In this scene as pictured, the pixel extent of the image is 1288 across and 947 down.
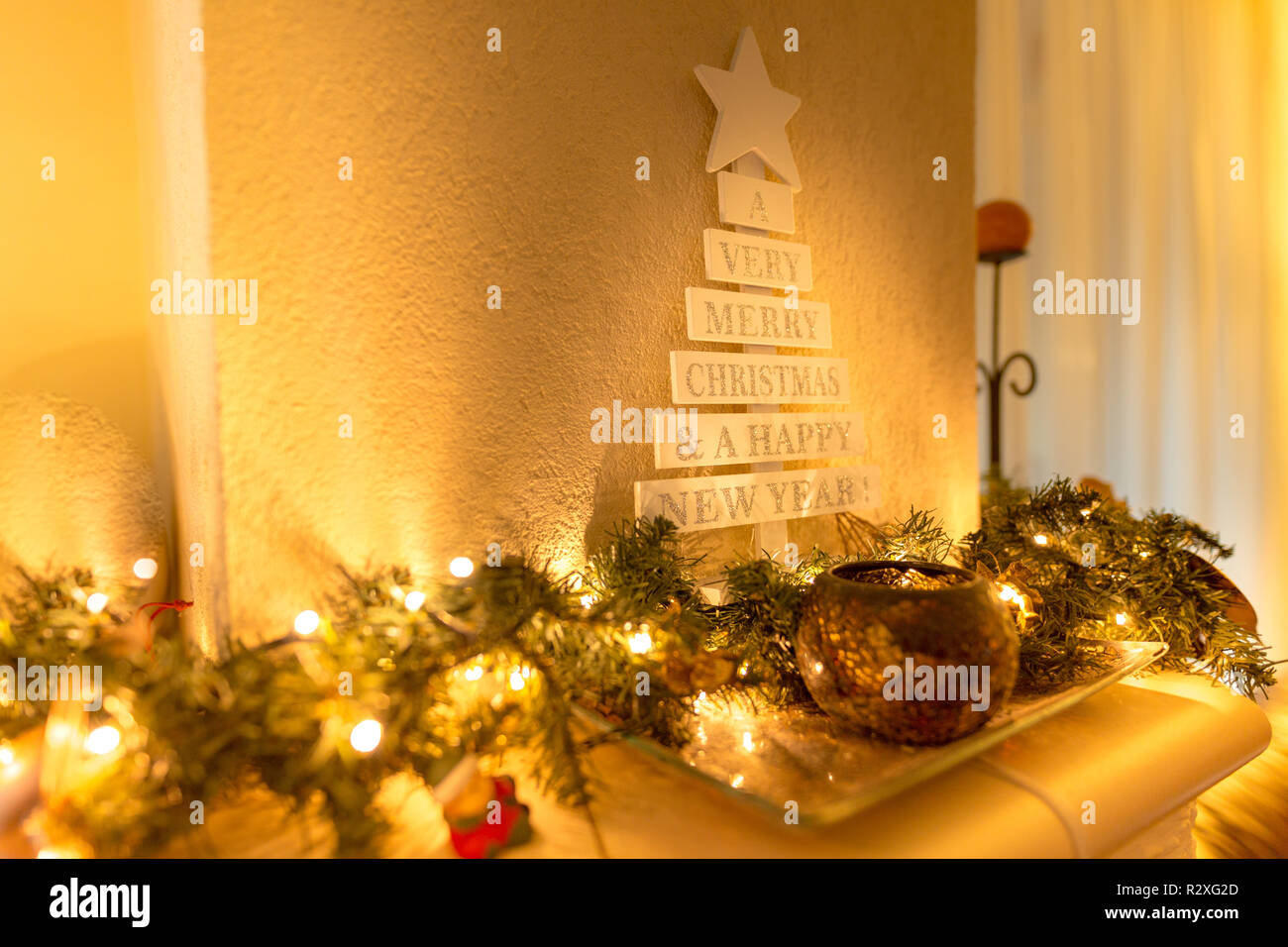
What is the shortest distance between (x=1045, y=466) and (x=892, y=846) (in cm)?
169

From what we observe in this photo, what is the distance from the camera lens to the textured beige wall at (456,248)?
0.53 metres

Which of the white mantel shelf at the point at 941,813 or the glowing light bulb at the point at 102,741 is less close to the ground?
the glowing light bulb at the point at 102,741

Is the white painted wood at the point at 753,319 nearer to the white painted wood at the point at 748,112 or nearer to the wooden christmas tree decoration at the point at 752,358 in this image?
the wooden christmas tree decoration at the point at 752,358

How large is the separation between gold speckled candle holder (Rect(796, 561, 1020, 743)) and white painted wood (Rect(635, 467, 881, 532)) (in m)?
0.25

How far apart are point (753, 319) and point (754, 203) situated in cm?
14

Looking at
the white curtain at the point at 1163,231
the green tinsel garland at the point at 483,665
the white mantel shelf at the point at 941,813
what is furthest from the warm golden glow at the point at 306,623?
the white curtain at the point at 1163,231

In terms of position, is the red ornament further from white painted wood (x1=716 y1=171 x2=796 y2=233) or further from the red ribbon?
white painted wood (x1=716 y1=171 x2=796 y2=233)

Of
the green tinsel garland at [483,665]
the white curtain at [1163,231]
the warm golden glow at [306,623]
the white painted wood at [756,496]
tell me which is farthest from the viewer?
the white curtain at [1163,231]

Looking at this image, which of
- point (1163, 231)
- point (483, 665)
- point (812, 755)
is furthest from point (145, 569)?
point (1163, 231)

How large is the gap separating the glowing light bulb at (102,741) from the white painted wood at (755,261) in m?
0.66

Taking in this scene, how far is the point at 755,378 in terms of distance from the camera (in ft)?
2.60

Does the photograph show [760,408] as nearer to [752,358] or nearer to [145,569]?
[752,358]

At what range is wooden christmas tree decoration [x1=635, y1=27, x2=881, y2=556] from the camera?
2.46 feet

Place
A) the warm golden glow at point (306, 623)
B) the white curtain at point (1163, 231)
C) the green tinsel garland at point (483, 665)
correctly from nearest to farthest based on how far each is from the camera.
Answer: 1. the green tinsel garland at point (483, 665)
2. the warm golden glow at point (306, 623)
3. the white curtain at point (1163, 231)
